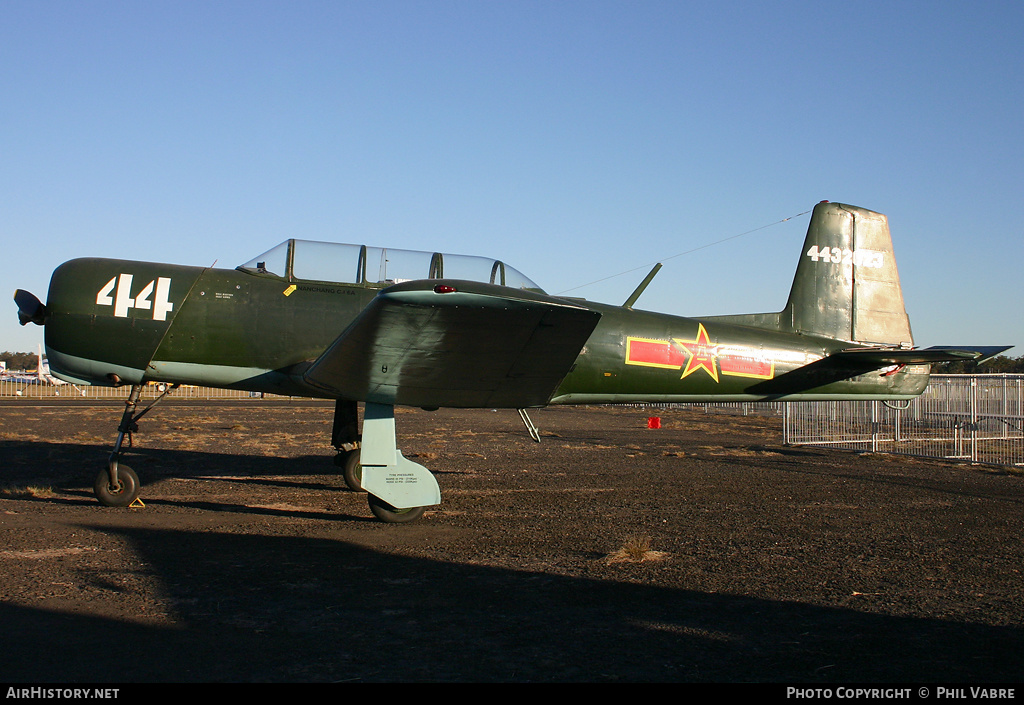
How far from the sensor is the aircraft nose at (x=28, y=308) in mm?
7914

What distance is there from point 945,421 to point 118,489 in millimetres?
17543

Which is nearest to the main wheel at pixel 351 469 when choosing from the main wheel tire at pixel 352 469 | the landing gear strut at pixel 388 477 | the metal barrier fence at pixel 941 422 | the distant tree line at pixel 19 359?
the main wheel tire at pixel 352 469

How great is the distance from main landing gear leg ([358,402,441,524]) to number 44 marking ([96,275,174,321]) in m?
2.66

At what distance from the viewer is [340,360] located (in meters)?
6.53

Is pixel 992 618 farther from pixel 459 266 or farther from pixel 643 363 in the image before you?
pixel 459 266

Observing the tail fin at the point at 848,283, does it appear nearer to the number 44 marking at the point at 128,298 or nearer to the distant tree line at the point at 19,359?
the number 44 marking at the point at 128,298

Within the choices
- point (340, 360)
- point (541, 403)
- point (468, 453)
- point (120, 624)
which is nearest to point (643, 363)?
point (541, 403)

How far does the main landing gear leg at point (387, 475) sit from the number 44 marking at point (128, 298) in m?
2.66

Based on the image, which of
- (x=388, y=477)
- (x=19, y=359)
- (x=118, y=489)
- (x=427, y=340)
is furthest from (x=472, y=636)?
(x=19, y=359)

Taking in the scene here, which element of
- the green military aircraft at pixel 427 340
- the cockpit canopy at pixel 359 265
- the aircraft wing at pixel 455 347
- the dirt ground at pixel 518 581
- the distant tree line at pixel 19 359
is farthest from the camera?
the distant tree line at pixel 19 359

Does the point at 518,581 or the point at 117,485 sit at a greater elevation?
the point at 117,485

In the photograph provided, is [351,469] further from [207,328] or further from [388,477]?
[207,328]

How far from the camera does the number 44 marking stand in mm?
8016

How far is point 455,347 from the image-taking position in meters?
6.27
